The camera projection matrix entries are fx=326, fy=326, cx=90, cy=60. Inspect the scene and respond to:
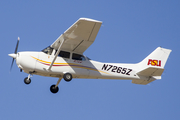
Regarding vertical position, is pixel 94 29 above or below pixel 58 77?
above

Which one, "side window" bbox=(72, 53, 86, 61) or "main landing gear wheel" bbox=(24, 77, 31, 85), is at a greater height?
"side window" bbox=(72, 53, 86, 61)

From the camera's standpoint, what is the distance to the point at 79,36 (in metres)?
15.2

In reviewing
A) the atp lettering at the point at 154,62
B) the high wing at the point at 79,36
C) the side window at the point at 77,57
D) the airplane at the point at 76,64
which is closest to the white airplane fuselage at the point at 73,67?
the airplane at the point at 76,64

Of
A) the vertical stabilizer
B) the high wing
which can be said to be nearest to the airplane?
the high wing

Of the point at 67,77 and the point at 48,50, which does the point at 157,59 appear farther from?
the point at 48,50

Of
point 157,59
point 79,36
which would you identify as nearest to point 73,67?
point 79,36

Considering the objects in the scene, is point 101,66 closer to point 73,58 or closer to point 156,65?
point 73,58

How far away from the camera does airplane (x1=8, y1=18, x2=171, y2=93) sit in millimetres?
14930

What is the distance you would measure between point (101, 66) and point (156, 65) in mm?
3436

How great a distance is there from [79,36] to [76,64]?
1.69 metres

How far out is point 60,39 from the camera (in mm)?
15594

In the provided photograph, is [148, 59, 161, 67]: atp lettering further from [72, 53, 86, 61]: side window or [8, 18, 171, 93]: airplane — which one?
[72, 53, 86, 61]: side window

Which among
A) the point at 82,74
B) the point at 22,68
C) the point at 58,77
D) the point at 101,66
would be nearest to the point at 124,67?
the point at 101,66

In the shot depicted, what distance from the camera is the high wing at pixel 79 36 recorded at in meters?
14.1
